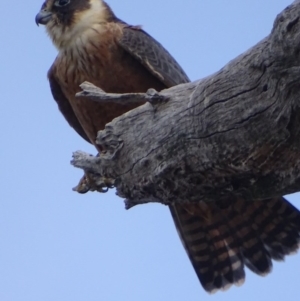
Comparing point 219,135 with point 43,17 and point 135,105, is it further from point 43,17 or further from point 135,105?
point 43,17

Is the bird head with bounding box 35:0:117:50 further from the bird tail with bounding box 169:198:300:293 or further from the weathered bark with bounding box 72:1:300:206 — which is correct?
the weathered bark with bounding box 72:1:300:206

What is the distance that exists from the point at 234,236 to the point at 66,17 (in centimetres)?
220

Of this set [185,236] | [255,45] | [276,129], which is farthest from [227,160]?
[185,236]

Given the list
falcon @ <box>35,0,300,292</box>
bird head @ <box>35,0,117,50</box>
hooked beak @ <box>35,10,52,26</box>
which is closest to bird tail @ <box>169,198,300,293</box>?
falcon @ <box>35,0,300,292</box>

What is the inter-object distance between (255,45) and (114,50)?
231cm

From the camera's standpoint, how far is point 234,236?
596 cm

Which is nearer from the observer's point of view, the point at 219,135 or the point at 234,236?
the point at 219,135

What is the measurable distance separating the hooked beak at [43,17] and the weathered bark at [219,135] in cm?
210

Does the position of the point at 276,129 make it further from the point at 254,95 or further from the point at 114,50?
the point at 114,50

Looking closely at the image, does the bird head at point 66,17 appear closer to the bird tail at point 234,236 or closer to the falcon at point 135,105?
the falcon at point 135,105

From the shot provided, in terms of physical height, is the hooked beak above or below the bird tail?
above

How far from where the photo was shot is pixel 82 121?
5918 mm

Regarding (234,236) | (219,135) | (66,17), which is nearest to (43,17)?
(66,17)

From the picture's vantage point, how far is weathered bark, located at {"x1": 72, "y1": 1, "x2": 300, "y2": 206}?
3.49m
